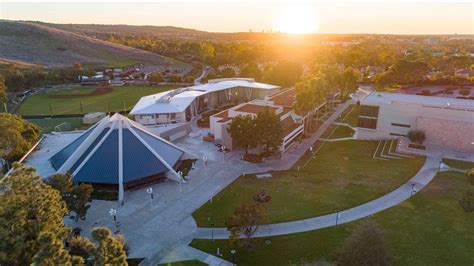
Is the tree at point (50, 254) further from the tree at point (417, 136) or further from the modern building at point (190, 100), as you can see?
the tree at point (417, 136)

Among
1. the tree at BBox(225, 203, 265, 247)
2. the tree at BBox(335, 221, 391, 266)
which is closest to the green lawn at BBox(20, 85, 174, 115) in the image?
the tree at BBox(225, 203, 265, 247)

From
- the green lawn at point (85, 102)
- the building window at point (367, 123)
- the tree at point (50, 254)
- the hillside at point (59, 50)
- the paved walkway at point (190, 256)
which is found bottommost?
the paved walkway at point (190, 256)

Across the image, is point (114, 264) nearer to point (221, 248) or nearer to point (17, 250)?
point (17, 250)

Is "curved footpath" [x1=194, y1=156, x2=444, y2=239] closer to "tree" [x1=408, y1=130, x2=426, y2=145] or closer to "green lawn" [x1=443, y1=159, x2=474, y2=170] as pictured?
"green lawn" [x1=443, y1=159, x2=474, y2=170]

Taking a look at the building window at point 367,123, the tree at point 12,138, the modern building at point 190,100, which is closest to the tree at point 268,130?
the building window at point 367,123

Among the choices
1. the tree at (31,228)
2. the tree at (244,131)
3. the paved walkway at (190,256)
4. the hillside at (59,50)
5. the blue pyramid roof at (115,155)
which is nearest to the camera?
the tree at (31,228)
